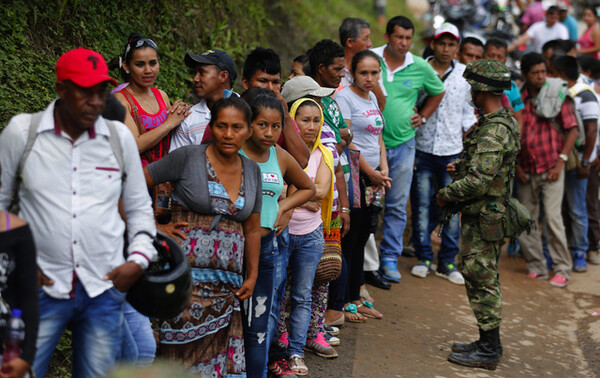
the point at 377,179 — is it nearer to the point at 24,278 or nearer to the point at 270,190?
the point at 270,190

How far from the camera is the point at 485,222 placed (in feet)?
19.1

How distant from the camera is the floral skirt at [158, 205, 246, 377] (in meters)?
3.94

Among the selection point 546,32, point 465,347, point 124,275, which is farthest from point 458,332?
point 546,32

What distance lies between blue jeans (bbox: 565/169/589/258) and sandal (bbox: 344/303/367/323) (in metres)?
4.07

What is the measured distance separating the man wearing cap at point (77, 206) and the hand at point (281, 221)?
1369 mm

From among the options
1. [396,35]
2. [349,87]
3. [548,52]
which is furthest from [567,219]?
[349,87]

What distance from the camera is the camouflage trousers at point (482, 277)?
19.1 ft

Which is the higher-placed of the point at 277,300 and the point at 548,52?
the point at 548,52

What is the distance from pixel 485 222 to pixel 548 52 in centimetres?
561

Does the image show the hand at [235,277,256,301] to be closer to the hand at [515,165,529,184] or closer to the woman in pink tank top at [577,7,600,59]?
the hand at [515,165,529,184]

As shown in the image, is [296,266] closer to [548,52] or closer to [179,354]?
[179,354]

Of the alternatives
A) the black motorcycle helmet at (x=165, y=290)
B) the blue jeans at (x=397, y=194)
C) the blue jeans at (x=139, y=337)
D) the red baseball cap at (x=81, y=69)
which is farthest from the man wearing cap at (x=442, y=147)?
the red baseball cap at (x=81, y=69)

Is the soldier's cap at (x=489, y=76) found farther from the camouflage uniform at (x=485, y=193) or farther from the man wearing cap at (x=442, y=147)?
the man wearing cap at (x=442, y=147)

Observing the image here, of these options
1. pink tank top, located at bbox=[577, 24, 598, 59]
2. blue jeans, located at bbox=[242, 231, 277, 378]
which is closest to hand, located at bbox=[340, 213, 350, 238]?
blue jeans, located at bbox=[242, 231, 277, 378]
